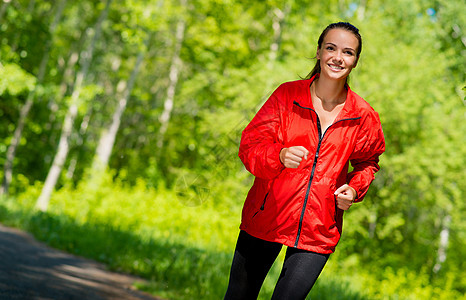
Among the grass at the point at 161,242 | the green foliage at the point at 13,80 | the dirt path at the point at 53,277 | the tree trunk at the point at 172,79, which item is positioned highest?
the tree trunk at the point at 172,79

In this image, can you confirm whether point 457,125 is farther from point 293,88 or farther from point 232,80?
point 293,88

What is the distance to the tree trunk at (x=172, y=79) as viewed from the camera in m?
25.9

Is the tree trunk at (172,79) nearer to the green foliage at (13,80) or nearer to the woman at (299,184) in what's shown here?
the green foliage at (13,80)

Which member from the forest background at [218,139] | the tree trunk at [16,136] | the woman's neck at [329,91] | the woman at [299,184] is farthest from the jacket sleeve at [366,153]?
the tree trunk at [16,136]

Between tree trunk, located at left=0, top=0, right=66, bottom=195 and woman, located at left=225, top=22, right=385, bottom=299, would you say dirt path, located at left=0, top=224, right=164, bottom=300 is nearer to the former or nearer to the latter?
woman, located at left=225, top=22, right=385, bottom=299

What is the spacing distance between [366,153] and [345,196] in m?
0.29

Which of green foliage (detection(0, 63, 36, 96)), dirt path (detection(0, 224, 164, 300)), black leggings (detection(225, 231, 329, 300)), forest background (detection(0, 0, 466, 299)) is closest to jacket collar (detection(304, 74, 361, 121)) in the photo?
black leggings (detection(225, 231, 329, 300))

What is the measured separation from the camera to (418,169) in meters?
17.5

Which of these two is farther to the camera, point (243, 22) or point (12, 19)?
point (243, 22)

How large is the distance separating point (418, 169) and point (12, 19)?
12998 millimetres

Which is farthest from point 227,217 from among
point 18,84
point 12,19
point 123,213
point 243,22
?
point 243,22

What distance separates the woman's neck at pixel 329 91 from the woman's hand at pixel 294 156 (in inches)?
16.2

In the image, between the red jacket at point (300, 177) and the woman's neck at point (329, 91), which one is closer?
the red jacket at point (300, 177)

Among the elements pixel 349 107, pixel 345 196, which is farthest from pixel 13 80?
pixel 345 196
